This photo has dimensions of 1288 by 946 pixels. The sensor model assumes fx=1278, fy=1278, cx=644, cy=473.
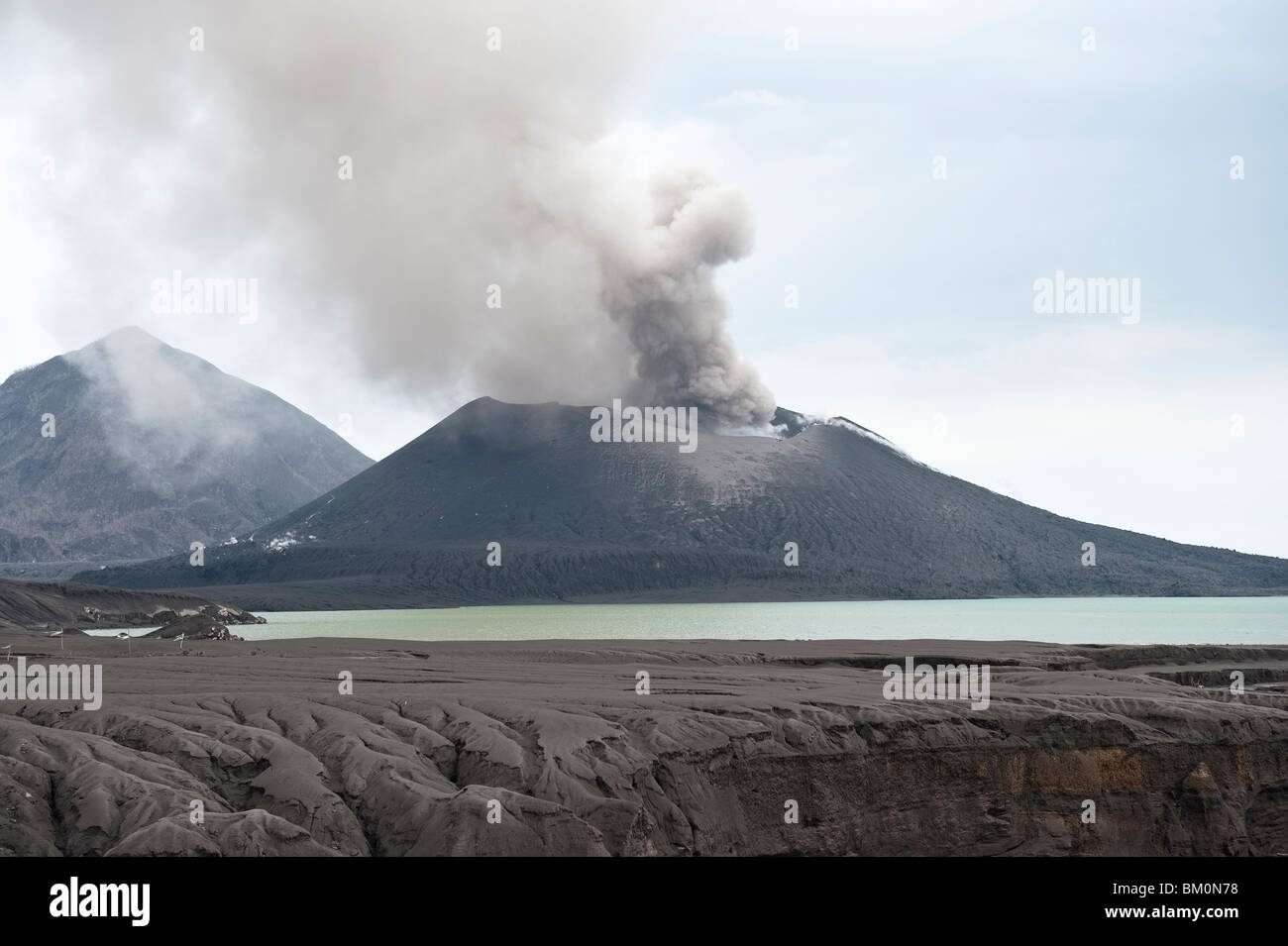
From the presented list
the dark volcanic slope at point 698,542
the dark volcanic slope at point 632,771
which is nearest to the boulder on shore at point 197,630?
the dark volcanic slope at point 632,771

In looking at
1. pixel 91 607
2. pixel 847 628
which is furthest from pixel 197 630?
pixel 91 607

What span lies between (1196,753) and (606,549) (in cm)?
14785

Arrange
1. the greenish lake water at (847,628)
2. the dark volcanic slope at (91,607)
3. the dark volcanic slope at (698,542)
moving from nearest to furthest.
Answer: the greenish lake water at (847,628) → the dark volcanic slope at (91,607) → the dark volcanic slope at (698,542)

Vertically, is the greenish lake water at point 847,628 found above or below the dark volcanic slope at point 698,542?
below

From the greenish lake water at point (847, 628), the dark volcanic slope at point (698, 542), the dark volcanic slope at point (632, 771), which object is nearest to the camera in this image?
the dark volcanic slope at point (632, 771)

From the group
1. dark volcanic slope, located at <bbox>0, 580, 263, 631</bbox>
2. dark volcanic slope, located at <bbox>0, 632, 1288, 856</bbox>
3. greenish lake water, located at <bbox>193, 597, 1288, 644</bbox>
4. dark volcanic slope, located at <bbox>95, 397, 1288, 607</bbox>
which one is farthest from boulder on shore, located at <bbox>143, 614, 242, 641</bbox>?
dark volcanic slope, located at <bbox>95, 397, 1288, 607</bbox>

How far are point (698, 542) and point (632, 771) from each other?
510ft

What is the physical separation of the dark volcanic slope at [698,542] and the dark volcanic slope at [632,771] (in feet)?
416

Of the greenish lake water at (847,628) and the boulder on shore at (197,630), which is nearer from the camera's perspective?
the boulder on shore at (197,630)

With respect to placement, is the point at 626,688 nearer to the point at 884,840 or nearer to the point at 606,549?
the point at 884,840

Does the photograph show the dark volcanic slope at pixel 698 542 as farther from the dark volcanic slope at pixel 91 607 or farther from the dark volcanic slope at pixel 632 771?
the dark volcanic slope at pixel 632 771

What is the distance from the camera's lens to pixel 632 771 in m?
19.4

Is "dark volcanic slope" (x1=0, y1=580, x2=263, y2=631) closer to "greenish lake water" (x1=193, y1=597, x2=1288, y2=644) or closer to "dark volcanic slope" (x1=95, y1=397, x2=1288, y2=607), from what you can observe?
"greenish lake water" (x1=193, y1=597, x2=1288, y2=644)

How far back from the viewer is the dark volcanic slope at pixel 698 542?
527 ft
